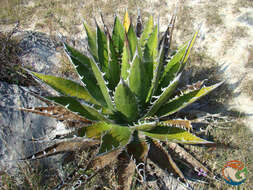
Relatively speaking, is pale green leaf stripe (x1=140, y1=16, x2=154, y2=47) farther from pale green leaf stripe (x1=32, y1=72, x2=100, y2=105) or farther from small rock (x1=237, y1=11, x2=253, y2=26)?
small rock (x1=237, y1=11, x2=253, y2=26)

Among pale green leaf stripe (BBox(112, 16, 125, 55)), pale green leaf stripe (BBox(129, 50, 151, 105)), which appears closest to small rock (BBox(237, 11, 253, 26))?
pale green leaf stripe (BBox(112, 16, 125, 55))

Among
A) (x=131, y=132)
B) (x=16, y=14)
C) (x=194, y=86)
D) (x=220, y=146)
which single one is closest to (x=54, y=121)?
(x=131, y=132)

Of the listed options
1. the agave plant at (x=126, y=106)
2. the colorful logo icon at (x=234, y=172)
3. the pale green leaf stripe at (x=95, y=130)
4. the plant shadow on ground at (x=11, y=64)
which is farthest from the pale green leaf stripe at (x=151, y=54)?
the plant shadow on ground at (x=11, y=64)

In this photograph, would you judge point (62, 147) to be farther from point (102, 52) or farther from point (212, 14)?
point (212, 14)

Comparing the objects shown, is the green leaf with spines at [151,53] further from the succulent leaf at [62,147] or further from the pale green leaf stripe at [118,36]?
the succulent leaf at [62,147]

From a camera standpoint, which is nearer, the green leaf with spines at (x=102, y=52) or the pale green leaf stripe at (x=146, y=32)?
the green leaf with spines at (x=102, y=52)

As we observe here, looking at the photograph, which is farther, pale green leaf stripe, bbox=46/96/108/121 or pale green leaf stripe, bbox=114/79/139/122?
pale green leaf stripe, bbox=46/96/108/121

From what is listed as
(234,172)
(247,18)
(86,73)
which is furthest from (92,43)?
(247,18)
